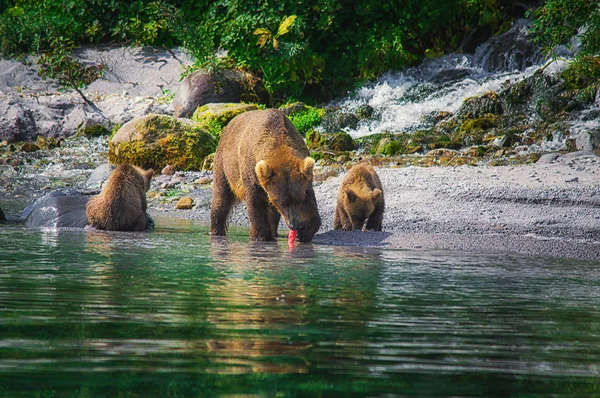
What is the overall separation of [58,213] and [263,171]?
4.45 meters

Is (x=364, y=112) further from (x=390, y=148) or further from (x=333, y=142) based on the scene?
(x=390, y=148)

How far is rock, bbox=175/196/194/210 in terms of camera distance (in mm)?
16609

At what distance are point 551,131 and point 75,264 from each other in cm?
1562

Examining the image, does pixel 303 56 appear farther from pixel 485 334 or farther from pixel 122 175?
pixel 485 334

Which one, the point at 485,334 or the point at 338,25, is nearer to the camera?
the point at 485,334

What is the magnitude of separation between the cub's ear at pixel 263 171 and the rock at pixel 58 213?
384 centimetres

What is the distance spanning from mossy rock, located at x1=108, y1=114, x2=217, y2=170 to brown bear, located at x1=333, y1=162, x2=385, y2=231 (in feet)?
30.7

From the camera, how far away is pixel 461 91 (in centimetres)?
2538

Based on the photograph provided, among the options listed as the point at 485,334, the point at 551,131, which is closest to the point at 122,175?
the point at 485,334

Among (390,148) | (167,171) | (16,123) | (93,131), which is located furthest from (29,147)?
(390,148)

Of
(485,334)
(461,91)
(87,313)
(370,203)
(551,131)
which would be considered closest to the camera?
(485,334)

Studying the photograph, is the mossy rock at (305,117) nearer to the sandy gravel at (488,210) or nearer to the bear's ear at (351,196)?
the sandy gravel at (488,210)

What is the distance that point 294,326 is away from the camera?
4523 millimetres

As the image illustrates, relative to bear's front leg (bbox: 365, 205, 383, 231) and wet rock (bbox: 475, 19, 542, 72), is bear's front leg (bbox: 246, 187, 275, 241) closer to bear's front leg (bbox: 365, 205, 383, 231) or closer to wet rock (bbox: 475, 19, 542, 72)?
bear's front leg (bbox: 365, 205, 383, 231)
